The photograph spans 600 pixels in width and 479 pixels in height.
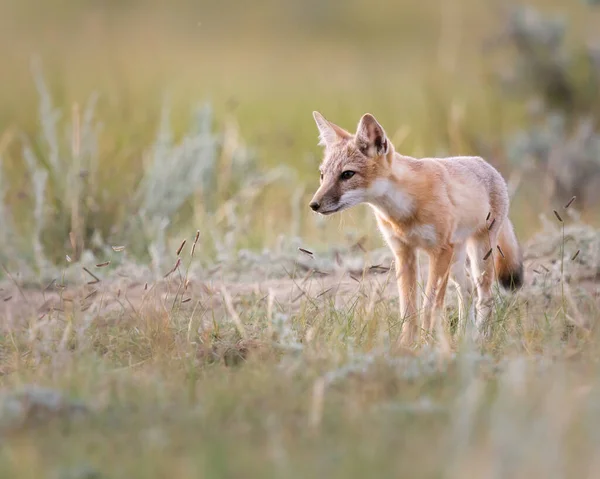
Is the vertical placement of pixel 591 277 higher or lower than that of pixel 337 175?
lower

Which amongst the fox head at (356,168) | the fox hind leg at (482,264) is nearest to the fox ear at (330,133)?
the fox head at (356,168)

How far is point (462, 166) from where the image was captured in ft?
17.0

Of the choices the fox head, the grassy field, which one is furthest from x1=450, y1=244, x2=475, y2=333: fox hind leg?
the fox head

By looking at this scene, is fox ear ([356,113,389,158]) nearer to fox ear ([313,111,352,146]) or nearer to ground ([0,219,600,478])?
fox ear ([313,111,352,146])

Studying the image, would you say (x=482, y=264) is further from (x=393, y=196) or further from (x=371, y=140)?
(x=371, y=140)

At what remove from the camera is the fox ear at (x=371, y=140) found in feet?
15.6

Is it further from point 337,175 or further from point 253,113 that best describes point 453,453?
point 253,113

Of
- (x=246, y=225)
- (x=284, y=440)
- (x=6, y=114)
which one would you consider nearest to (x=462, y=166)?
(x=246, y=225)

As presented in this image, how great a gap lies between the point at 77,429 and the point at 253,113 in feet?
31.4

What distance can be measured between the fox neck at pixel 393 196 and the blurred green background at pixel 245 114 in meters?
0.67

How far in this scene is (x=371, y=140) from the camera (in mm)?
4801

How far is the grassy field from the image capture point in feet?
8.82

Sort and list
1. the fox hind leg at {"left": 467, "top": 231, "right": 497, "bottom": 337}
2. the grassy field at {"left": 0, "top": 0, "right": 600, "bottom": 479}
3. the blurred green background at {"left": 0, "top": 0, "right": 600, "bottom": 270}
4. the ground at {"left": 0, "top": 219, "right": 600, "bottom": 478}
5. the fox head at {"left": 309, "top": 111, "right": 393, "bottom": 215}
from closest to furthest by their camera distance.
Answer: the ground at {"left": 0, "top": 219, "right": 600, "bottom": 478} → the grassy field at {"left": 0, "top": 0, "right": 600, "bottom": 479} → the fox head at {"left": 309, "top": 111, "right": 393, "bottom": 215} → the fox hind leg at {"left": 467, "top": 231, "right": 497, "bottom": 337} → the blurred green background at {"left": 0, "top": 0, "right": 600, "bottom": 270}

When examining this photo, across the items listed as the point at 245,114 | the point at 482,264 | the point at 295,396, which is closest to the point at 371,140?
the point at 482,264
